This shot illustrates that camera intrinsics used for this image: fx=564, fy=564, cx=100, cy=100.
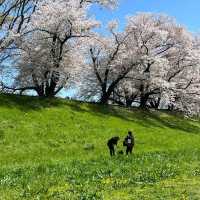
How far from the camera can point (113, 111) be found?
62875mm

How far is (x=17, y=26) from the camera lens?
211 feet

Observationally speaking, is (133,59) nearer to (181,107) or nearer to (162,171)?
(181,107)

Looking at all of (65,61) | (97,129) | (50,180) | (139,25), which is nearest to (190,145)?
(97,129)

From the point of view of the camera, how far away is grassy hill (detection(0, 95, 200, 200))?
69.1ft

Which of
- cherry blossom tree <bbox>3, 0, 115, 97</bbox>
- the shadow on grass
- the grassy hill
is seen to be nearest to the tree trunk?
the shadow on grass

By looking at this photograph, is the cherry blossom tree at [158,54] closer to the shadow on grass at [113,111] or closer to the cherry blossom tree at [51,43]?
the shadow on grass at [113,111]

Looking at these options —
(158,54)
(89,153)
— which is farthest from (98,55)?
(89,153)

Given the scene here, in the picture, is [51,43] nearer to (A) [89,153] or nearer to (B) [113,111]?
(B) [113,111]

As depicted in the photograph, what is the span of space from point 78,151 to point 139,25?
103 ft

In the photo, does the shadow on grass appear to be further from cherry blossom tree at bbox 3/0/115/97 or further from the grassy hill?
cherry blossom tree at bbox 3/0/115/97

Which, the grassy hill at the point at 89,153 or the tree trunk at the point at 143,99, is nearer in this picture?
the grassy hill at the point at 89,153

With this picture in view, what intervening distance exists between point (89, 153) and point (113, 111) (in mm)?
19387

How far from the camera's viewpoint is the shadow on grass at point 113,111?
5434 centimetres

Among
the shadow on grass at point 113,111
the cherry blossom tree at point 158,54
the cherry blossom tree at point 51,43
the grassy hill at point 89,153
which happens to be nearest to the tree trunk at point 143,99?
the cherry blossom tree at point 158,54
